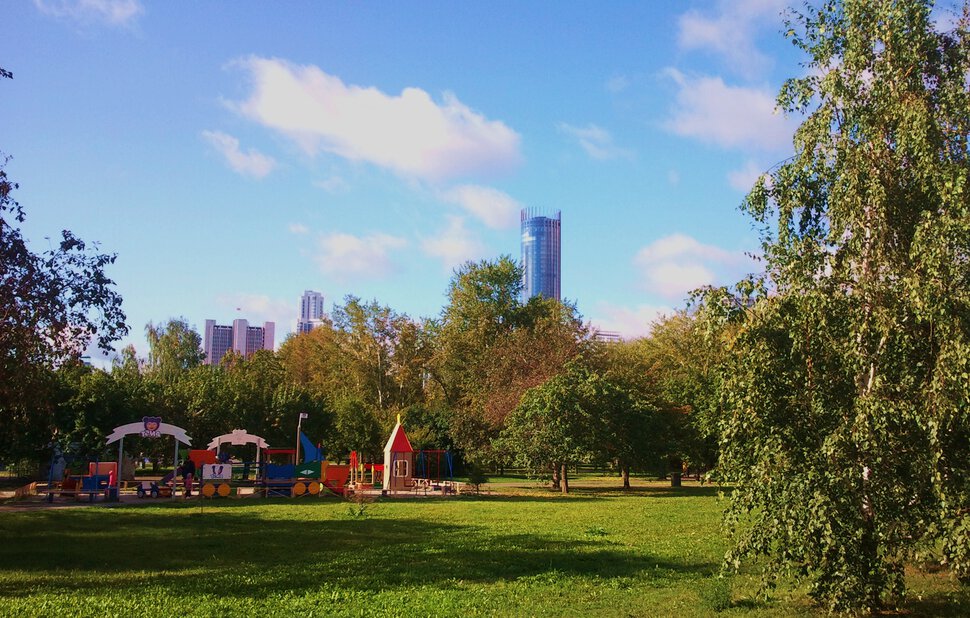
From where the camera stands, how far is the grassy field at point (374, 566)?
11.8 m

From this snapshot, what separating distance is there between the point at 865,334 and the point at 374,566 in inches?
387

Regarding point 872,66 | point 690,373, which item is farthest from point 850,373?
point 690,373

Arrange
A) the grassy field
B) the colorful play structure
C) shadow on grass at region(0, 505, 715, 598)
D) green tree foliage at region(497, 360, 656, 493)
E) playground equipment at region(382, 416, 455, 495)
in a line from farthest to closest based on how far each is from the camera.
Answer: green tree foliage at region(497, 360, 656, 493) < playground equipment at region(382, 416, 455, 495) < the colorful play structure < shadow on grass at region(0, 505, 715, 598) < the grassy field

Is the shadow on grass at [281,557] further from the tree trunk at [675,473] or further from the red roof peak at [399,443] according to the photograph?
the tree trunk at [675,473]

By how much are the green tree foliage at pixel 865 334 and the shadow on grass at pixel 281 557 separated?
4591 millimetres

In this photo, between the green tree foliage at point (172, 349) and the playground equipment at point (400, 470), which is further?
the green tree foliage at point (172, 349)

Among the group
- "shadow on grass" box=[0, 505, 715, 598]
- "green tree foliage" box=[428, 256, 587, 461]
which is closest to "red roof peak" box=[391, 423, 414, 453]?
"green tree foliage" box=[428, 256, 587, 461]

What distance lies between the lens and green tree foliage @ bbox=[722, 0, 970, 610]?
399 inches

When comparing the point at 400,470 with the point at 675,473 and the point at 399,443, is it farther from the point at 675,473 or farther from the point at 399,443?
the point at 675,473

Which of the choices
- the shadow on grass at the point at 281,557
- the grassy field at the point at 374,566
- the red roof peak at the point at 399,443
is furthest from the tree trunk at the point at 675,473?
the shadow on grass at the point at 281,557

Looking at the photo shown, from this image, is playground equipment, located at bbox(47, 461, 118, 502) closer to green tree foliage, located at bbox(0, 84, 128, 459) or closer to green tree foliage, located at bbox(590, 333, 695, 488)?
green tree foliage, located at bbox(0, 84, 128, 459)

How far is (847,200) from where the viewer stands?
11211 mm

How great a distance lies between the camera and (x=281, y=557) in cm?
1634

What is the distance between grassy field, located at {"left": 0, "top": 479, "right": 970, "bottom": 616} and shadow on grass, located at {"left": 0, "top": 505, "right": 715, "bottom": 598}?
5cm
